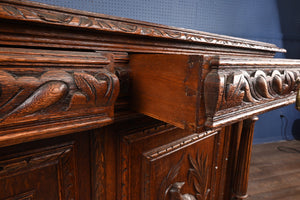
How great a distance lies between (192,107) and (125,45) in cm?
19

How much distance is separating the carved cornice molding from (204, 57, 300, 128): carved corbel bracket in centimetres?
18

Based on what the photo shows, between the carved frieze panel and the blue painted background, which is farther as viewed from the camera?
the blue painted background

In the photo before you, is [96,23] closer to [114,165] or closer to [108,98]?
[108,98]

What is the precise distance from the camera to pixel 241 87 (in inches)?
12.0

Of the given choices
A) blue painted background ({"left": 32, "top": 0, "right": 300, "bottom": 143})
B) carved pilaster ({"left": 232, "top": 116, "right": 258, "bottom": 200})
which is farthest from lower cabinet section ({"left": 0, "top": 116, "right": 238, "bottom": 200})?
blue painted background ({"left": 32, "top": 0, "right": 300, "bottom": 143})

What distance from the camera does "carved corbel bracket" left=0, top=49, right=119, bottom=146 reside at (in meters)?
0.20

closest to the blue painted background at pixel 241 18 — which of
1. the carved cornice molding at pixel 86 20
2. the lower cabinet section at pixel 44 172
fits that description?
the carved cornice molding at pixel 86 20

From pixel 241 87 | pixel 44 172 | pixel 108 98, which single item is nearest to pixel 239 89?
pixel 241 87

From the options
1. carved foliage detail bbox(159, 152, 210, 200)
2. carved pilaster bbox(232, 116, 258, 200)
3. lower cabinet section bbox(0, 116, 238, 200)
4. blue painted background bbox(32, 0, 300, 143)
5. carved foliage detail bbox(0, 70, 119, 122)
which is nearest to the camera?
carved foliage detail bbox(0, 70, 119, 122)

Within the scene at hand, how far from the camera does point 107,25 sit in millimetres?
334

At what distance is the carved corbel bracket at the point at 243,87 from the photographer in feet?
0.83

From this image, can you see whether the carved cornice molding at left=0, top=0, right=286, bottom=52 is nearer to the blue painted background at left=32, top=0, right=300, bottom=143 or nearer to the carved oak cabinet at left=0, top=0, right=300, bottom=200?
the carved oak cabinet at left=0, top=0, right=300, bottom=200

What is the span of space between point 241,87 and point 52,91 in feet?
0.88

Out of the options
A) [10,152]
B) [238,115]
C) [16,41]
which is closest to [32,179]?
[10,152]
